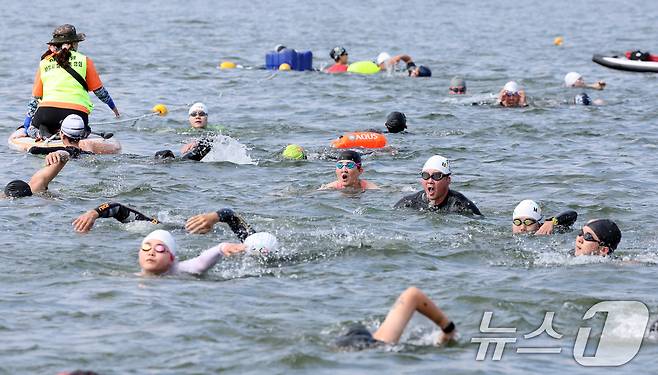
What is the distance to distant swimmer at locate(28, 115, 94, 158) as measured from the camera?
18.7m

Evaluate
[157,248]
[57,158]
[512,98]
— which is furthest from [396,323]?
[512,98]

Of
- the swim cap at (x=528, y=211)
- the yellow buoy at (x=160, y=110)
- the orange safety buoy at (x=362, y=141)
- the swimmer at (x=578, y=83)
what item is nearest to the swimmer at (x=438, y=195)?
the swim cap at (x=528, y=211)

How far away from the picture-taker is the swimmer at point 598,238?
43.9ft

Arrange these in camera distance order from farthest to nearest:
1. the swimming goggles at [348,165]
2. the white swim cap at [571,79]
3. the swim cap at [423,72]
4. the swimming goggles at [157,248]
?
the swim cap at [423,72] → the white swim cap at [571,79] → the swimming goggles at [348,165] → the swimming goggles at [157,248]

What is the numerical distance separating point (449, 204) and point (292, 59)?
19.2m

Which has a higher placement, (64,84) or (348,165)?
(64,84)

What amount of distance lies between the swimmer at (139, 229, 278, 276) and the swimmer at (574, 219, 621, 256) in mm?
3395

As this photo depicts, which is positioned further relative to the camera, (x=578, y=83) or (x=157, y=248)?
(x=578, y=83)

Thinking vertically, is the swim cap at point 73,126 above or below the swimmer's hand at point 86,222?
above

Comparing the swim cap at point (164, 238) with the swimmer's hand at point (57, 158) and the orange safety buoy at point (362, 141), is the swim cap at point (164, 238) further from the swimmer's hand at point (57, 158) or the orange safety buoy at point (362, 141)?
the orange safety buoy at point (362, 141)

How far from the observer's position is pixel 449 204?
15945 millimetres

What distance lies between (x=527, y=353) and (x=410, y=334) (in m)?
1.00

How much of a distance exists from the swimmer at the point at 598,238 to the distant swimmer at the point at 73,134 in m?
8.58

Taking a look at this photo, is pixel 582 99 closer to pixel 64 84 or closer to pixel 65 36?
pixel 64 84
